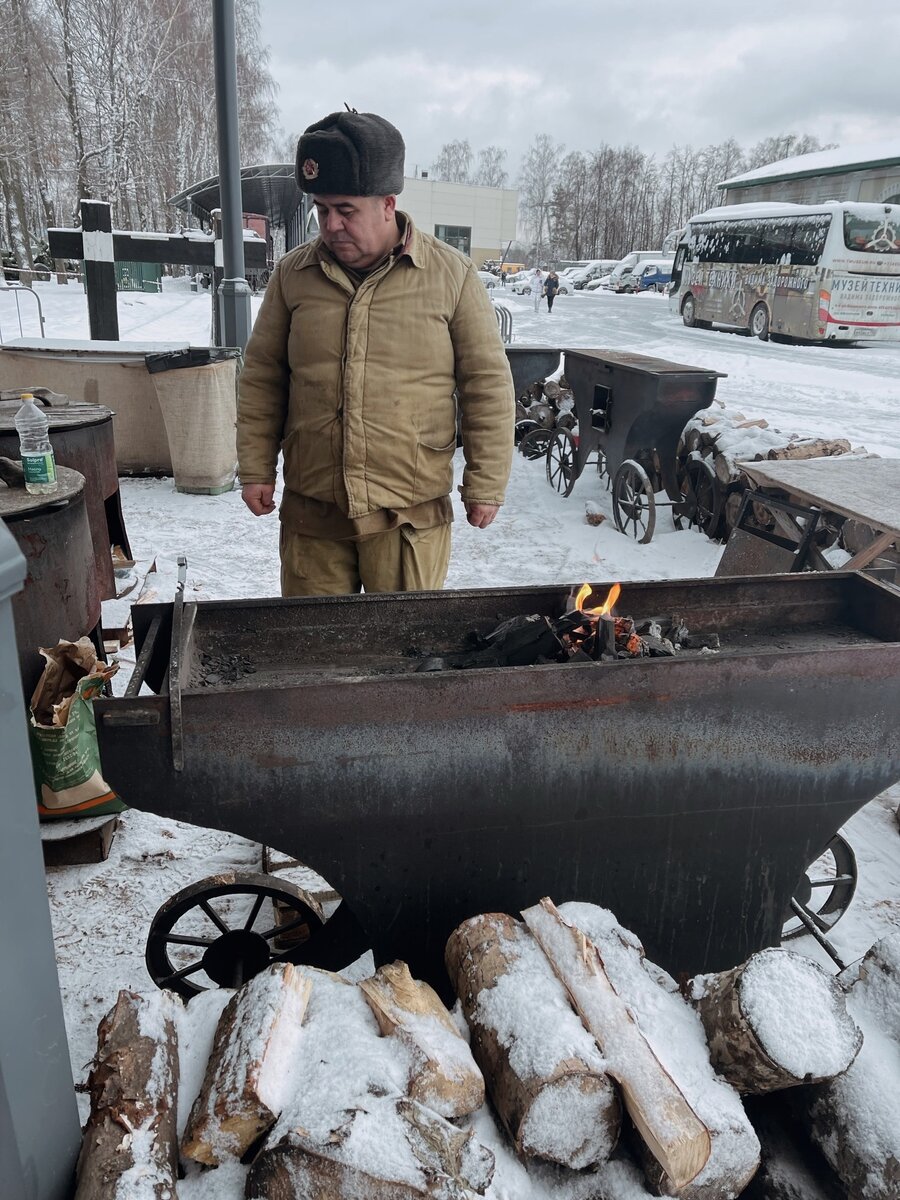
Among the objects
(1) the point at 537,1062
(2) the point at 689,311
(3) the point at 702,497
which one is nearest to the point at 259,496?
(1) the point at 537,1062

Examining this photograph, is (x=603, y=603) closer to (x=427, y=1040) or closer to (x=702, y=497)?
(x=427, y=1040)

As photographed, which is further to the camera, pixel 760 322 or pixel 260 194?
pixel 260 194

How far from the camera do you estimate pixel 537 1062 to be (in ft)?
4.99

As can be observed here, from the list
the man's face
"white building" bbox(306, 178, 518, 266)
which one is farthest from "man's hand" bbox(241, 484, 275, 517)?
"white building" bbox(306, 178, 518, 266)

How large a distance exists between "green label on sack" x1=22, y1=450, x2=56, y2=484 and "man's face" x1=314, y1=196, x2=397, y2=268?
136 cm

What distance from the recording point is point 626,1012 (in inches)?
64.8

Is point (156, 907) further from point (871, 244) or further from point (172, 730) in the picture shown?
point (871, 244)

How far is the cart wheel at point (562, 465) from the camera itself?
7.65 m

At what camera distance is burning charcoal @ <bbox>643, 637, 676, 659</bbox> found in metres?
2.19

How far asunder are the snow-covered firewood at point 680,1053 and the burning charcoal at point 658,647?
2.13 feet

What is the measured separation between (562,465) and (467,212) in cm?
6515

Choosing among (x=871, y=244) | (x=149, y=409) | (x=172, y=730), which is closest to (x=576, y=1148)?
(x=172, y=730)

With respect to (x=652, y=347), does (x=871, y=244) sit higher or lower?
higher

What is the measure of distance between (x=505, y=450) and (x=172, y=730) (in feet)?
5.05
